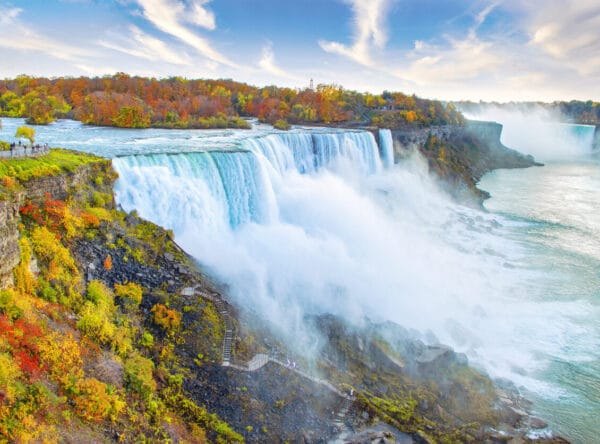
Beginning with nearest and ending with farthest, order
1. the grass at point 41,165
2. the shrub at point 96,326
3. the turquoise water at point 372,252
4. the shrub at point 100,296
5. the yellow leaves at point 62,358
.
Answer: the yellow leaves at point 62,358, the shrub at point 96,326, the shrub at point 100,296, the grass at point 41,165, the turquoise water at point 372,252

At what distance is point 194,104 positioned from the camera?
51.4 metres

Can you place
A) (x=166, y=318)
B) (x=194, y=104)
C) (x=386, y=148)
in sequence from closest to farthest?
(x=166, y=318)
(x=386, y=148)
(x=194, y=104)

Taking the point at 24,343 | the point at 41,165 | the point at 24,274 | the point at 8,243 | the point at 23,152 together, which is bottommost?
the point at 24,343

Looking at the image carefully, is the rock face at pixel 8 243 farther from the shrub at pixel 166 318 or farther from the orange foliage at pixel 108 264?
the shrub at pixel 166 318

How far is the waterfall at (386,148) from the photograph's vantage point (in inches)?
1773

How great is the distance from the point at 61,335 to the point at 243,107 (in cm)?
5451

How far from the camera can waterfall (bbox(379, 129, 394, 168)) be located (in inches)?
1773

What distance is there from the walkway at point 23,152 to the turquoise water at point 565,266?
1868cm

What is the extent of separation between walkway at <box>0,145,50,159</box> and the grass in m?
0.16

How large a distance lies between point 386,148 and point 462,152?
17991 millimetres

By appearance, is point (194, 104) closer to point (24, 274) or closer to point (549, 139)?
point (24, 274)

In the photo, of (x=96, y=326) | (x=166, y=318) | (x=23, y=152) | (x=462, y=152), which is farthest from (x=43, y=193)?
(x=462, y=152)

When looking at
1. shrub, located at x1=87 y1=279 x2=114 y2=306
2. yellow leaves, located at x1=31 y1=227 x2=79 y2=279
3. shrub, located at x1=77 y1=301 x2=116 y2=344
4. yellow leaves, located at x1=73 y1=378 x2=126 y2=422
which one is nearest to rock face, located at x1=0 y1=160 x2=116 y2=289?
yellow leaves, located at x1=31 y1=227 x2=79 y2=279

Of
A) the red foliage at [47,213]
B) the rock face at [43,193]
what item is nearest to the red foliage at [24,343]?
the rock face at [43,193]
